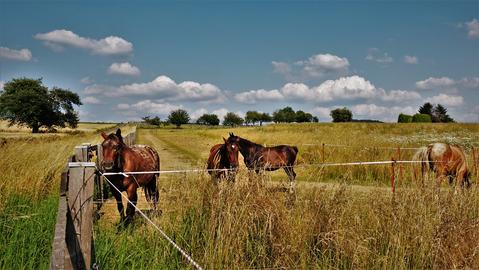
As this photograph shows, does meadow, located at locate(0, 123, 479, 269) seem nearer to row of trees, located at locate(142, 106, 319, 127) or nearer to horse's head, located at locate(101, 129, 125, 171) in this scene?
horse's head, located at locate(101, 129, 125, 171)

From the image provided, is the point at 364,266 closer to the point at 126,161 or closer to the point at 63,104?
the point at 126,161

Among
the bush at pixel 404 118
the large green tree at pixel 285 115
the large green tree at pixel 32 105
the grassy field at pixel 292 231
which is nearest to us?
the grassy field at pixel 292 231

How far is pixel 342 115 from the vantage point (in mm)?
119625

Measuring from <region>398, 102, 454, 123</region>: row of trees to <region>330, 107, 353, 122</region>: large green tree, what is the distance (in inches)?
1095

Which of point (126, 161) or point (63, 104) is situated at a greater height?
point (63, 104)

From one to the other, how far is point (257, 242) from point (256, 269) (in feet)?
0.96

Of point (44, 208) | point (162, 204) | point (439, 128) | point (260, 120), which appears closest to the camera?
point (162, 204)

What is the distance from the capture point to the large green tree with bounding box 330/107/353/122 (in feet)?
391

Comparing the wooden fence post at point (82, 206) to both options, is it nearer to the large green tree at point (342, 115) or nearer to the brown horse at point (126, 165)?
the brown horse at point (126, 165)

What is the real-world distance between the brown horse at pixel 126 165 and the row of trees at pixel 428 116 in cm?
7449

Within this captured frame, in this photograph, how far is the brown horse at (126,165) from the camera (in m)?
6.36

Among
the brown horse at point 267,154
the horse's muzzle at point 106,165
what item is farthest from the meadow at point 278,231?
the brown horse at point 267,154

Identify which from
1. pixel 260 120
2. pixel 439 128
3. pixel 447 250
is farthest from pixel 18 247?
pixel 260 120

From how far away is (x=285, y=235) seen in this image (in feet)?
13.5
